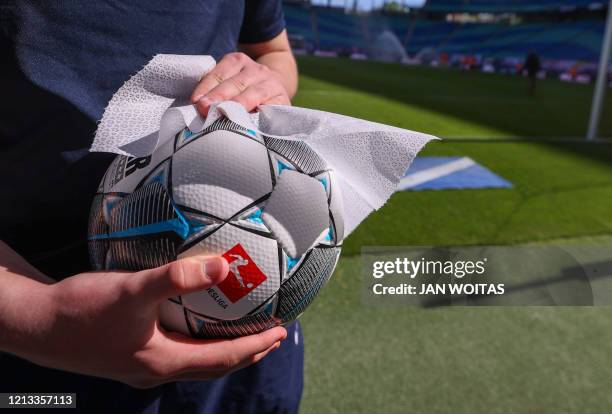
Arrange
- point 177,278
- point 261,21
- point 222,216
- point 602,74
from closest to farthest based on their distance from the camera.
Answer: point 177,278 < point 222,216 < point 261,21 < point 602,74

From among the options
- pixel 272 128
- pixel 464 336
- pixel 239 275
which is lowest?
pixel 464 336

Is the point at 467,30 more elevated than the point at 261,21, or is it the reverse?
the point at 261,21

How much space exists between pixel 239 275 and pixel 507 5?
31.6 meters

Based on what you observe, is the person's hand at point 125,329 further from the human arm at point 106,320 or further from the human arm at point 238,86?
the human arm at point 238,86

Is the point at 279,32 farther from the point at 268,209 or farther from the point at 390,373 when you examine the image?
the point at 390,373

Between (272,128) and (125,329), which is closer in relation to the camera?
(125,329)

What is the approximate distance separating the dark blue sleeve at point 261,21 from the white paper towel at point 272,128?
0.40 meters

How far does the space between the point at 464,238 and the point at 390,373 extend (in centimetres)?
145

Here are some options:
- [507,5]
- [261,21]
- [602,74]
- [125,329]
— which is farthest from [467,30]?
[125,329]

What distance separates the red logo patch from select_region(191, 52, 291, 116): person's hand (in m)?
0.20

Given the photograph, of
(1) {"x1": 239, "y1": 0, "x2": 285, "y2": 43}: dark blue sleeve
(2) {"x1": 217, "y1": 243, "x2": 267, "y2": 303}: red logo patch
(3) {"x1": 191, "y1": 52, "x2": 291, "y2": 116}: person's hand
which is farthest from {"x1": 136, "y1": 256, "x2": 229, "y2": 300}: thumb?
(1) {"x1": 239, "y1": 0, "x2": 285, "y2": 43}: dark blue sleeve

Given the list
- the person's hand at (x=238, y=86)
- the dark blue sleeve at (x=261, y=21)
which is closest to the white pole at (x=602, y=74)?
the dark blue sleeve at (x=261, y=21)

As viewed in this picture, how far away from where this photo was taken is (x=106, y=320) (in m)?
0.59

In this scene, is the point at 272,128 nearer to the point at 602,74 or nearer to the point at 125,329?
the point at 125,329
